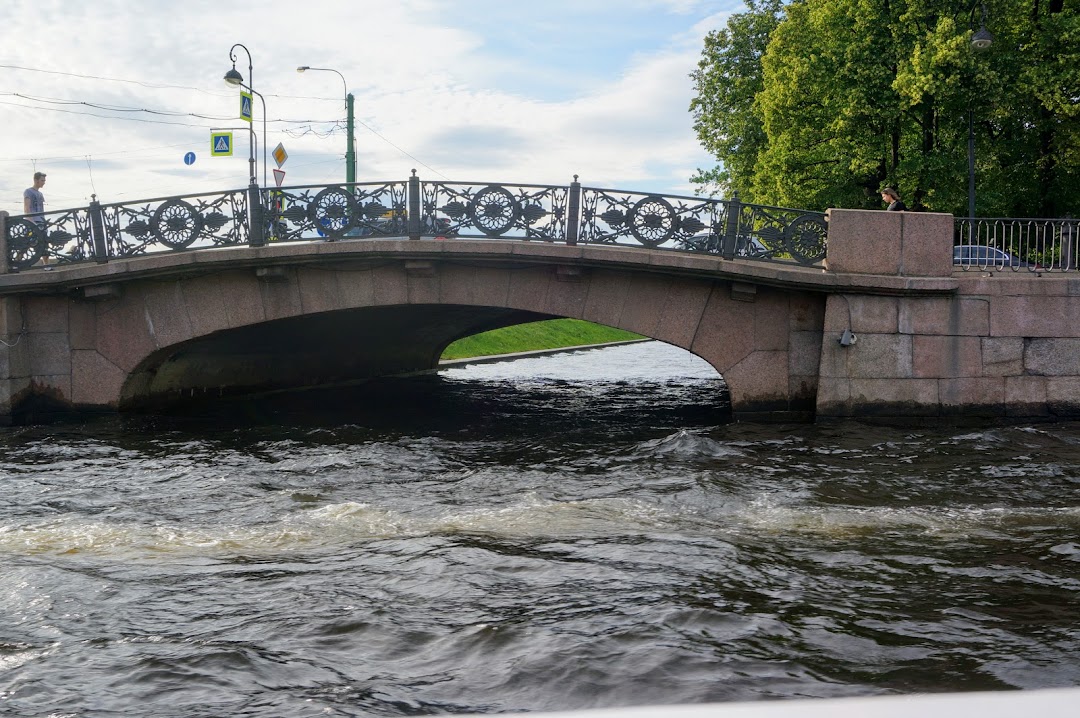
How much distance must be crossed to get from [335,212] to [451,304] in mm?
1907

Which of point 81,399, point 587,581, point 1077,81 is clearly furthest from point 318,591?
point 1077,81

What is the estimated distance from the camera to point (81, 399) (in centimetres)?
1369

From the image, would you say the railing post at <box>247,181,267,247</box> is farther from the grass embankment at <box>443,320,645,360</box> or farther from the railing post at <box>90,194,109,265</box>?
the grass embankment at <box>443,320,645,360</box>

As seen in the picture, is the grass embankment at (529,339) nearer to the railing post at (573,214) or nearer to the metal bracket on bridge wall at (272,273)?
the metal bracket on bridge wall at (272,273)

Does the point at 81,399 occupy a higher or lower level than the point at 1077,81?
lower

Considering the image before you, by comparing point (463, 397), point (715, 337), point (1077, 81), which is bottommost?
point (463, 397)

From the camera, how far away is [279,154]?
88.5 ft

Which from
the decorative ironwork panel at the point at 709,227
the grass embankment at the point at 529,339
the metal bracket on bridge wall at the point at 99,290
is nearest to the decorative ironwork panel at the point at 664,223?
the decorative ironwork panel at the point at 709,227

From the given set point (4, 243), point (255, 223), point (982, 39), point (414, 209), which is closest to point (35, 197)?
point (4, 243)

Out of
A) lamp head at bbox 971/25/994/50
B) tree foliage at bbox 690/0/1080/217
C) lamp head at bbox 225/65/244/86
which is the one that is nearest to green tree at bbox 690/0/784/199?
tree foliage at bbox 690/0/1080/217

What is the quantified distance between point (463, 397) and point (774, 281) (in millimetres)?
7298

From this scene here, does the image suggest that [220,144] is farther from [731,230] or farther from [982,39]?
[982,39]

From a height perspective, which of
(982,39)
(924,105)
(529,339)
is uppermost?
(982,39)

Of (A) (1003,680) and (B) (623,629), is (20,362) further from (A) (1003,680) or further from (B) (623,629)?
(A) (1003,680)
